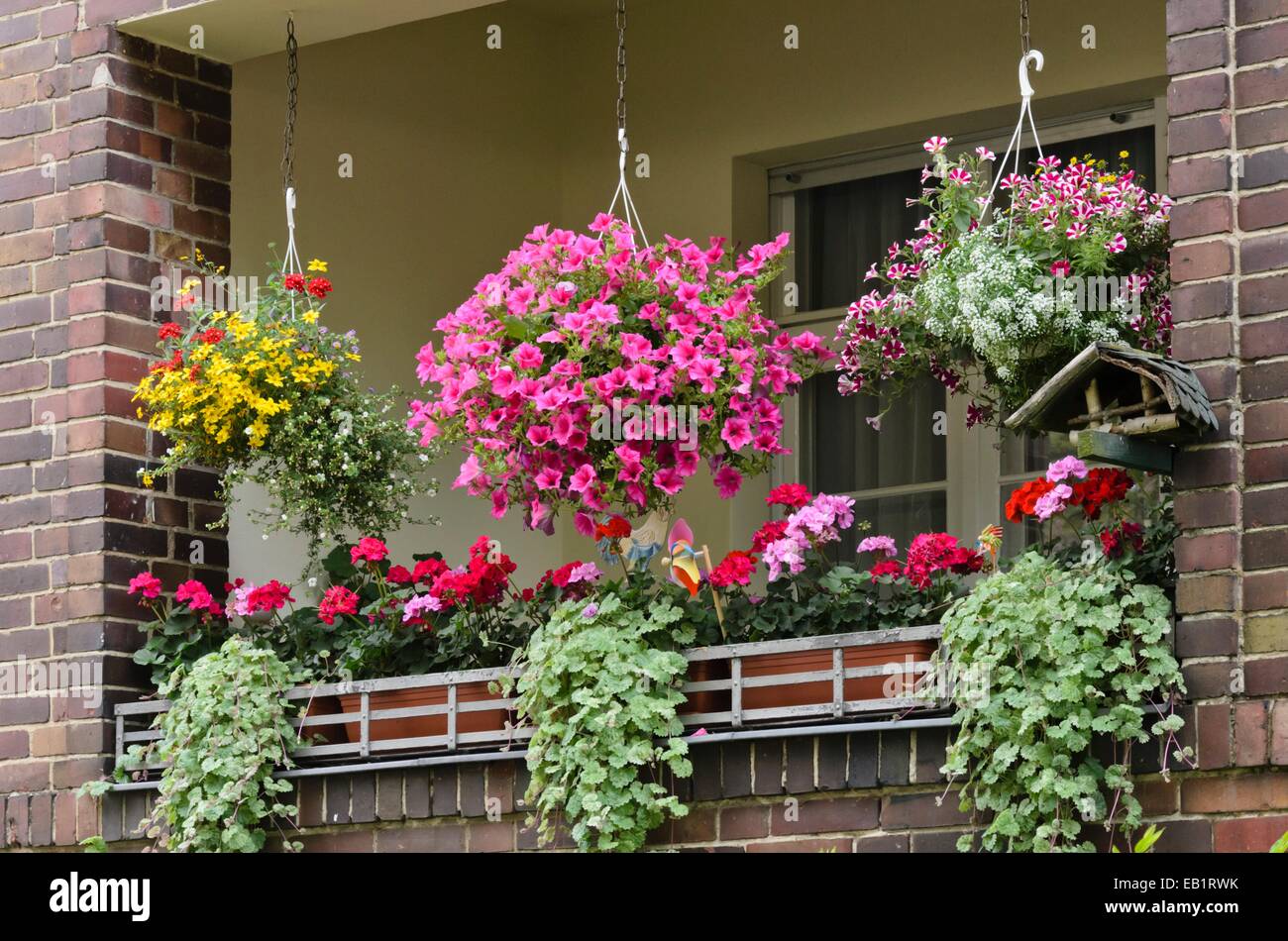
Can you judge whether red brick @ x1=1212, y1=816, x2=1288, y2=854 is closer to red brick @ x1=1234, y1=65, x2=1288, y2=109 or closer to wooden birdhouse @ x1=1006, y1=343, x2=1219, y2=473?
wooden birdhouse @ x1=1006, y1=343, x2=1219, y2=473

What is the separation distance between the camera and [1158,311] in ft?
16.4

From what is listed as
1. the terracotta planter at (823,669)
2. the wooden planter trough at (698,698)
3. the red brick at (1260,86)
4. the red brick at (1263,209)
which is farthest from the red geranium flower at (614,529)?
the red brick at (1260,86)

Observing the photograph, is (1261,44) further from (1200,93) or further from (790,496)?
(790,496)

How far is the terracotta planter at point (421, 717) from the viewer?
17.5 ft

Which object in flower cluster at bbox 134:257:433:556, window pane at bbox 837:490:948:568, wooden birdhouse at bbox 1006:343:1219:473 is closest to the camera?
wooden birdhouse at bbox 1006:343:1219:473

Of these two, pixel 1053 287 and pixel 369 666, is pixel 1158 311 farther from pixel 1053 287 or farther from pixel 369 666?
pixel 369 666

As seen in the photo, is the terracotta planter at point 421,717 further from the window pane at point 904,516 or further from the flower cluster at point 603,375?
the window pane at point 904,516

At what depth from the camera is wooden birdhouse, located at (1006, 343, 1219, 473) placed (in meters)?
4.40

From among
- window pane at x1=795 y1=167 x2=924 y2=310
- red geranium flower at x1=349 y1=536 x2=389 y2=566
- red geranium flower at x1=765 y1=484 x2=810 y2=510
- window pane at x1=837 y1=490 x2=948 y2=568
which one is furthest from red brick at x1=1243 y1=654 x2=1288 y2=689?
window pane at x1=795 y1=167 x2=924 y2=310

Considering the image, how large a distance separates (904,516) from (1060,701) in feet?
9.14
